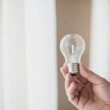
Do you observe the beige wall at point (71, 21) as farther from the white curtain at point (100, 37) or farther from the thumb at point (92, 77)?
the thumb at point (92, 77)

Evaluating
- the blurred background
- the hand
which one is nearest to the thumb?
the hand

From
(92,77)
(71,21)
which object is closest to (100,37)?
(71,21)

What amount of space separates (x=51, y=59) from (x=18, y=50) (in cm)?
14

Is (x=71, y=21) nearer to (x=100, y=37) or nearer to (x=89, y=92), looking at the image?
(x=100, y=37)

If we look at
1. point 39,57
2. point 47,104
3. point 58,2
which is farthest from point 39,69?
point 58,2

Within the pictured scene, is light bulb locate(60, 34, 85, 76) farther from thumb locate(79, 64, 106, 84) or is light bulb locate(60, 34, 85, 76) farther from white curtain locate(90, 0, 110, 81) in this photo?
white curtain locate(90, 0, 110, 81)

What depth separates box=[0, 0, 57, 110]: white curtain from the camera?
33.8 inches

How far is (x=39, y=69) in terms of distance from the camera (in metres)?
0.88

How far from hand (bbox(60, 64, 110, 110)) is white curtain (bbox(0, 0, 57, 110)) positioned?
0.36 ft

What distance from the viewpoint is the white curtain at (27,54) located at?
0.86 meters

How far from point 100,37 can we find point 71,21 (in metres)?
0.16

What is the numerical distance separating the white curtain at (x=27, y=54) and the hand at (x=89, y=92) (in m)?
0.11

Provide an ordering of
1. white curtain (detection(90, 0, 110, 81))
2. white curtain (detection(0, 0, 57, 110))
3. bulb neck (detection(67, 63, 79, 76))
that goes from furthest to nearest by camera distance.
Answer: white curtain (detection(90, 0, 110, 81)) → white curtain (detection(0, 0, 57, 110)) → bulb neck (detection(67, 63, 79, 76))

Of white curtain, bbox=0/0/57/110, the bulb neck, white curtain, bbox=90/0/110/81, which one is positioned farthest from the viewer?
white curtain, bbox=90/0/110/81
